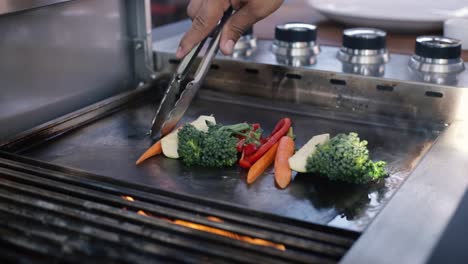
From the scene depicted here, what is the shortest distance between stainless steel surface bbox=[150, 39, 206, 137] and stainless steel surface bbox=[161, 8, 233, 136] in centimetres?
2

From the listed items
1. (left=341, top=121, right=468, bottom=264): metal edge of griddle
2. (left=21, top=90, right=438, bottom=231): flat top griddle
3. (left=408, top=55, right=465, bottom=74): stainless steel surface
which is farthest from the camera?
(left=408, top=55, right=465, bottom=74): stainless steel surface

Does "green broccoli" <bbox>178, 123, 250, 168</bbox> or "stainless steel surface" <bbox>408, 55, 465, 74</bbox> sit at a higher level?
"stainless steel surface" <bbox>408, 55, 465, 74</bbox>

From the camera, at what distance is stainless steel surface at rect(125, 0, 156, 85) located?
199cm

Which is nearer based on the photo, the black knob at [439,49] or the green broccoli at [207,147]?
the green broccoli at [207,147]

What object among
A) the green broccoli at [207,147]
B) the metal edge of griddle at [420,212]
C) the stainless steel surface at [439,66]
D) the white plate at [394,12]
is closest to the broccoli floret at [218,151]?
the green broccoli at [207,147]

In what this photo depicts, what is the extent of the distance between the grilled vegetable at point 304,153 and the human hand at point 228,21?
1.04 ft

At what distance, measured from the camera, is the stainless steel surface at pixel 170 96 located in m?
1.65

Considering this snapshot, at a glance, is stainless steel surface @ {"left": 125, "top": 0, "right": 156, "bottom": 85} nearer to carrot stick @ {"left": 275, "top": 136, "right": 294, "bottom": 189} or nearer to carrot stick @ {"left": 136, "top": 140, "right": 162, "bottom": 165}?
carrot stick @ {"left": 136, "top": 140, "right": 162, "bottom": 165}

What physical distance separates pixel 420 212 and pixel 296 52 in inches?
35.3

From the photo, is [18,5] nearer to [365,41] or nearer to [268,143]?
[268,143]

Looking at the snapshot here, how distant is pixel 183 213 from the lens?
47.1 inches

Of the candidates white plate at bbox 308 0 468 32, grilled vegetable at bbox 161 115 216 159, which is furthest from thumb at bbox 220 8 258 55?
white plate at bbox 308 0 468 32

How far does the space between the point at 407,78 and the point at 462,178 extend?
50 cm

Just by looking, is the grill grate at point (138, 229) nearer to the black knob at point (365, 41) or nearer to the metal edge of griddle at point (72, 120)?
the metal edge of griddle at point (72, 120)
